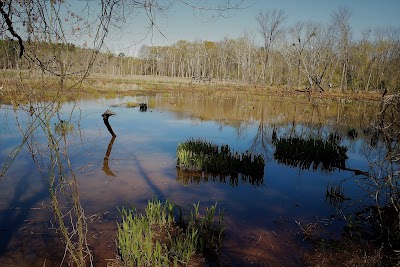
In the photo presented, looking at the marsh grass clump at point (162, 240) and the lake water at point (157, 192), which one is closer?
the marsh grass clump at point (162, 240)

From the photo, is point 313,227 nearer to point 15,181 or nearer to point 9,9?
point 9,9

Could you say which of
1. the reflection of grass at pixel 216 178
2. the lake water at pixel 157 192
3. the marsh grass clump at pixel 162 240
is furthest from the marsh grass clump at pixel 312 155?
the marsh grass clump at pixel 162 240

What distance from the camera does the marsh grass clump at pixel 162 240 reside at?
401cm

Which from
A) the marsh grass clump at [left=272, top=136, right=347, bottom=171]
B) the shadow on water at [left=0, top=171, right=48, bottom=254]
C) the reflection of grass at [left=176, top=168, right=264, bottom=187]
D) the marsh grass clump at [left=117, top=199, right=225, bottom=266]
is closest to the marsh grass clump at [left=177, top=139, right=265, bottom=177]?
the reflection of grass at [left=176, top=168, right=264, bottom=187]

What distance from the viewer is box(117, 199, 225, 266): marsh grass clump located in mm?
4012

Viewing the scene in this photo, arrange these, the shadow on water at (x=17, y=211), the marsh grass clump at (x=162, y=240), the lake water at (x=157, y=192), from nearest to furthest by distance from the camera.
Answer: the marsh grass clump at (x=162, y=240), the lake water at (x=157, y=192), the shadow on water at (x=17, y=211)

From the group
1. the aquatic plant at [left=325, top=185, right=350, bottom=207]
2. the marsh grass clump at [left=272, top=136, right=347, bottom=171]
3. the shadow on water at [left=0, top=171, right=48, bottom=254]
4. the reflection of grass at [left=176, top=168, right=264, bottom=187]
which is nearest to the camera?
the shadow on water at [left=0, top=171, right=48, bottom=254]

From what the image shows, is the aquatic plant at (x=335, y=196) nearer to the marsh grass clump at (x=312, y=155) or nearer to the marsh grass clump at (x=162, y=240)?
the marsh grass clump at (x=312, y=155)

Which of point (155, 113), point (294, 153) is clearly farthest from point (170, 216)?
point (155, 113)

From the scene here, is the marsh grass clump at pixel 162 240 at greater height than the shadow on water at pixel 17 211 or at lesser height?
greater

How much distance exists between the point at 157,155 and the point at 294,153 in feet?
17.2

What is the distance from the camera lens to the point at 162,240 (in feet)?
16.8

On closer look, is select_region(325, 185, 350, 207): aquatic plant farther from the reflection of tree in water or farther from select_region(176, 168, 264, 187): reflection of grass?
the reflection of tree in water

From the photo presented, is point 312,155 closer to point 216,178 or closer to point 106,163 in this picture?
point 216,178
